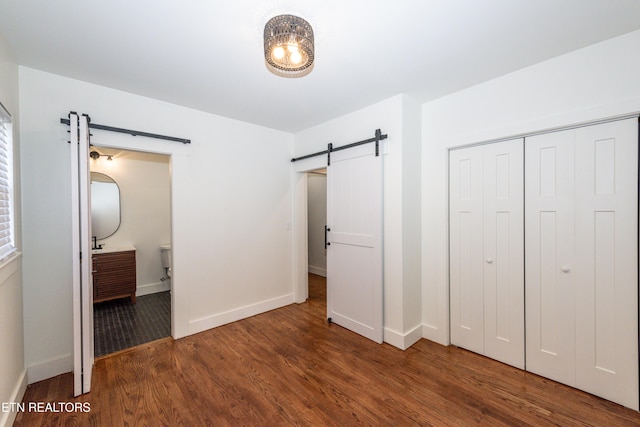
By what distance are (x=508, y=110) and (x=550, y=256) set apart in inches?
48.5

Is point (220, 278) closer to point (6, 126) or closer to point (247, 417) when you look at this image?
point (247, 417)

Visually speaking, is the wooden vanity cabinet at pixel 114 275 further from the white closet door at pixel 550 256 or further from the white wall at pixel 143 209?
the white closet door at pixel 550 256

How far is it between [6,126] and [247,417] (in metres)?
2.58

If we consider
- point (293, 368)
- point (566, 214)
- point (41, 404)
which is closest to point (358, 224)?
point (293, 368)

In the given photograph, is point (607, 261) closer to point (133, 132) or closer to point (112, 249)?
point (133, 132)

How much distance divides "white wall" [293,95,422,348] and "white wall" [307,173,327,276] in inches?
110

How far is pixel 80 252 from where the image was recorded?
194 centimetres

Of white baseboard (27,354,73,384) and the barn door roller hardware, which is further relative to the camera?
the barn door roller hardware

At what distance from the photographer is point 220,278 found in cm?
322

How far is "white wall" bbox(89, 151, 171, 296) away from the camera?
4152 mm

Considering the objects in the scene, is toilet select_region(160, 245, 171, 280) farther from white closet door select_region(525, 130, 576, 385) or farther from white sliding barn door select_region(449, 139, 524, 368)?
white closet door select_region(525, 130, 576, 385)

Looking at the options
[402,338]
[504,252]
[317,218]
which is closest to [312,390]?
[402,338]

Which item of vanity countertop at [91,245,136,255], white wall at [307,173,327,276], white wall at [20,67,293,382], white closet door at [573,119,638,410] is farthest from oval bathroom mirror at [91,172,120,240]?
white closet door at [573,119,638,410]

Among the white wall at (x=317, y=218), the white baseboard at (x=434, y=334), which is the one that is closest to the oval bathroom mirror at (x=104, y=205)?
the white wall at (x=317, y=218)
